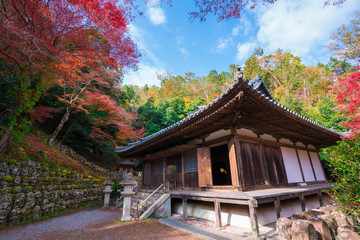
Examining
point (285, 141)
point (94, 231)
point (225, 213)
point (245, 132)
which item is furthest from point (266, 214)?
point (94, 231)

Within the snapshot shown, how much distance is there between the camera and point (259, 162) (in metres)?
7.12

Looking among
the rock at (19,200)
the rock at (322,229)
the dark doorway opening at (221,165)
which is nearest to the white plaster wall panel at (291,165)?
the dark doorway opening at (221,165)

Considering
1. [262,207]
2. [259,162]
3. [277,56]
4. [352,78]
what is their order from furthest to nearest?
1. [277,56]
2. [352,78]
3. [259,162]
4. [262,207]

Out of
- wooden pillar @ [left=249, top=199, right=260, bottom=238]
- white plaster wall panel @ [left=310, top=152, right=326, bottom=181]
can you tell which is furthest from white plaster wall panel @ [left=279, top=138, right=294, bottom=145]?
wooden pillar @ [left=249, top=199, right=260, bottom=238]

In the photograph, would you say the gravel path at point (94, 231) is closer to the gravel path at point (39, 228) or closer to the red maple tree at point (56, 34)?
the gravel path at point (39, 228)

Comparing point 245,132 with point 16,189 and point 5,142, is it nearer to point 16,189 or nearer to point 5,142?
point 16,189

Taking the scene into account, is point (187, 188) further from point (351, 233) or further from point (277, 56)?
point (277, 56)

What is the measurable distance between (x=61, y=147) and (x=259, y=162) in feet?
55.3

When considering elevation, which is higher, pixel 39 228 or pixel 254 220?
pixel 254 220

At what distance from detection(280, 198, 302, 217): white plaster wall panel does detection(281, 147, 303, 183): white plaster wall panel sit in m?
1.16

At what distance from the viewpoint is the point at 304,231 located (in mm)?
2936

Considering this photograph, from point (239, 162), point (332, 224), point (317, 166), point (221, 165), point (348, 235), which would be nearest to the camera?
point (348, 235)

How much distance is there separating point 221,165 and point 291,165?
18.3 ft

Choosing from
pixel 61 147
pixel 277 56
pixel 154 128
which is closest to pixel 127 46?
pixel 61 147
